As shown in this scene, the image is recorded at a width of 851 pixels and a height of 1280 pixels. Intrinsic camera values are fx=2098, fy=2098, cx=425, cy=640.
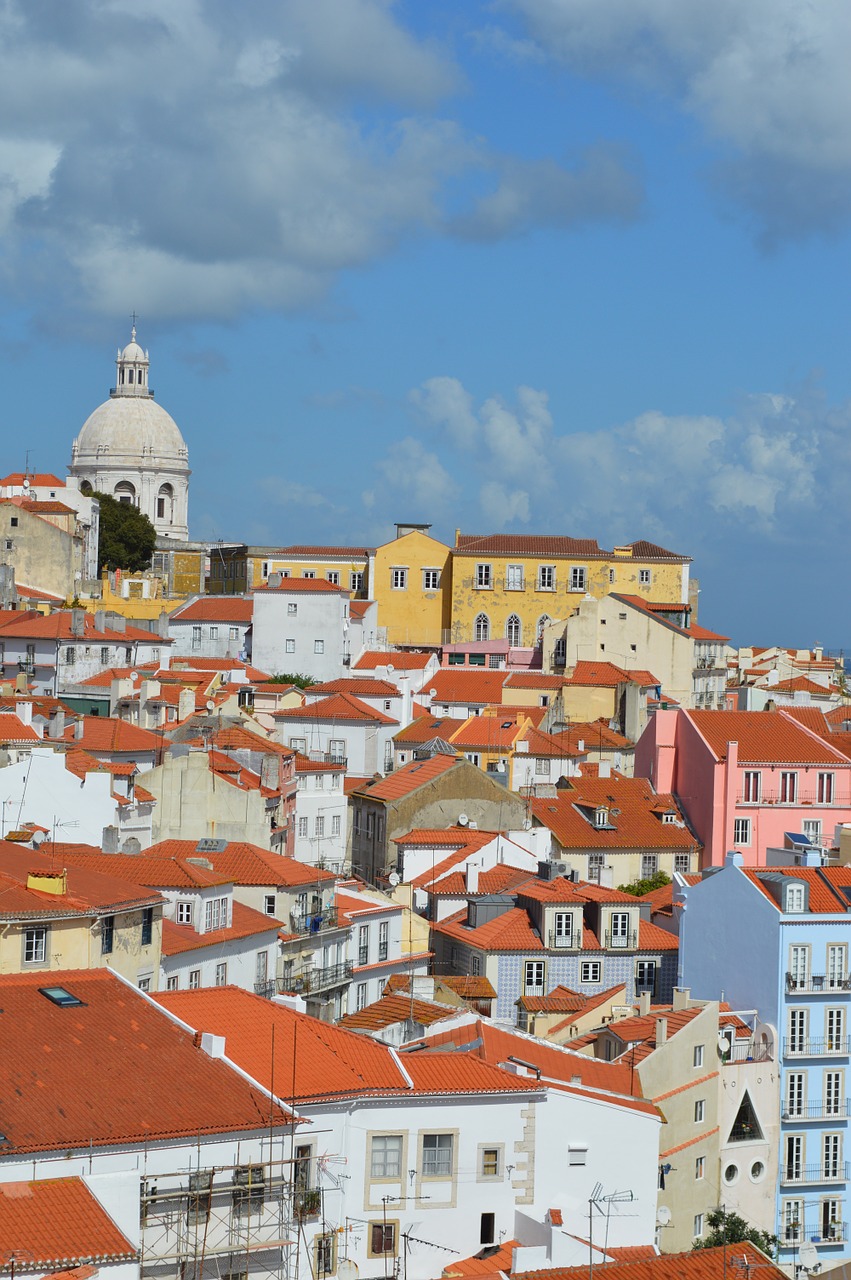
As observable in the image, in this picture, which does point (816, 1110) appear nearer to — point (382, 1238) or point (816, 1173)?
point (816, 1173)

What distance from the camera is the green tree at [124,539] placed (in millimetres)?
105188

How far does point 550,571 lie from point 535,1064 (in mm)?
61599

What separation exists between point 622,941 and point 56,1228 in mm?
23626

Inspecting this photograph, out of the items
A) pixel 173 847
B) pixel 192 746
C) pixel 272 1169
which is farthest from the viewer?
pixel 192 746

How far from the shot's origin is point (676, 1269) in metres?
24.9

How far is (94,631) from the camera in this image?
78.9 metres

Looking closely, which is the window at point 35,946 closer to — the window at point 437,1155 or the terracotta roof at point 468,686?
the window at point 437,1155

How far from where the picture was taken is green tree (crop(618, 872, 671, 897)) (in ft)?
174

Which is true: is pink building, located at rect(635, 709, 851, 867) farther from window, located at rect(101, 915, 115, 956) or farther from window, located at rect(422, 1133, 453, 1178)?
window, located at rect(422, 1133, 453, 1178)

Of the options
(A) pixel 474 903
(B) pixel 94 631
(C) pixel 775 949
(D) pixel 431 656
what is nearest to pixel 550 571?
(D) pixel 431 656

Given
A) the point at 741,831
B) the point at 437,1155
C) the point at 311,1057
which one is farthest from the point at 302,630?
the point at 437,1155

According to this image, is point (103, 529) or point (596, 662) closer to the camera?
point (596, 662)

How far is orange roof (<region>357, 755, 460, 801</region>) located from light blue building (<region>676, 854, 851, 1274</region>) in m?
17.0

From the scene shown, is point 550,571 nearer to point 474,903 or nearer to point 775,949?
point 474,903
